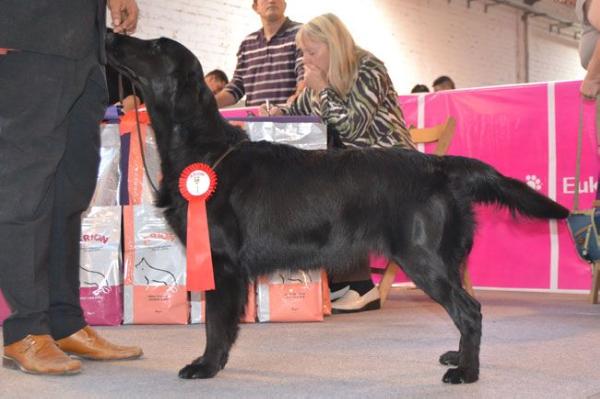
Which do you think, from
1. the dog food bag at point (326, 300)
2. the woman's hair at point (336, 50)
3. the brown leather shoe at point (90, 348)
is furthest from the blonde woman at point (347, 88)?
the brown leather shoe at point (90, 348)

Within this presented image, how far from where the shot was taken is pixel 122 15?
9.03 feet

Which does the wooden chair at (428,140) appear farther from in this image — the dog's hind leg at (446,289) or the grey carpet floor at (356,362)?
the dog's hind leg at (446,289)

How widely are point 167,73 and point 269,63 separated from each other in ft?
7.19

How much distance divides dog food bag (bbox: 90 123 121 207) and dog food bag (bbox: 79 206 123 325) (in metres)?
0.10

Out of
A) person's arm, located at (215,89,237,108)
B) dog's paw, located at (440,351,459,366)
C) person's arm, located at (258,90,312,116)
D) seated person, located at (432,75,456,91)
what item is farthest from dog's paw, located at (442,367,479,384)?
seated person, located at (432,75,456,91)

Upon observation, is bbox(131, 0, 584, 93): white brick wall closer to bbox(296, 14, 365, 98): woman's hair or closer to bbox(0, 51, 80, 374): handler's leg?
bbox(296, 14, 365, 98): woman's hair

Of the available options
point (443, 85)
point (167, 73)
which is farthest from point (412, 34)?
point (167, 73)

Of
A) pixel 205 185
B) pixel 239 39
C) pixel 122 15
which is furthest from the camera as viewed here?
pixel 239 39

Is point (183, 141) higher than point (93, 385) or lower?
higher

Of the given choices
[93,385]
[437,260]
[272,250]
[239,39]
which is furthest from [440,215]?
[239,39]

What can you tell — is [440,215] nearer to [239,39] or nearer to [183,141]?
[183,141]

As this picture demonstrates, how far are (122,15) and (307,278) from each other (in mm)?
1537

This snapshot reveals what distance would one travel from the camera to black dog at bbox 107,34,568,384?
2443 millimetres

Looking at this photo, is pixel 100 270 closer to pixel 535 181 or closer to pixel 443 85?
pixel 535 181
